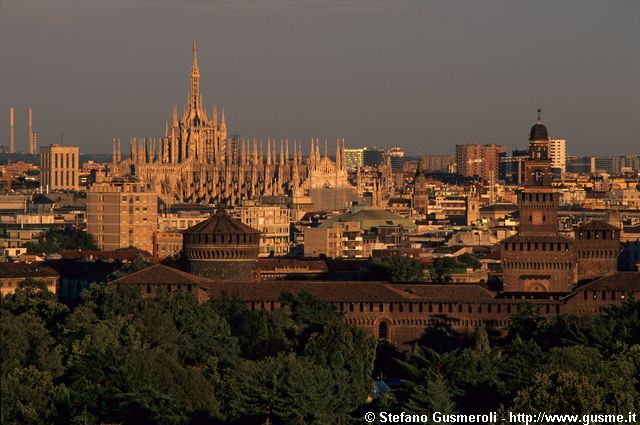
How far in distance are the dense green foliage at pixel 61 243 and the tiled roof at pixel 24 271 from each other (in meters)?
25.6

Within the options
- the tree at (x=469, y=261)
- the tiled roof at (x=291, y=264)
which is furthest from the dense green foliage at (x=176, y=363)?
the tree at (x=469, y=261)

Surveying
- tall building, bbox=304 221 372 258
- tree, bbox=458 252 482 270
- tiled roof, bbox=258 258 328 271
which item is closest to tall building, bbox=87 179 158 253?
tall building, bbox=304 221 372 258

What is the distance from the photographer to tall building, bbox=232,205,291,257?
17762cm

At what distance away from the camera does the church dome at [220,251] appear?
12225cm

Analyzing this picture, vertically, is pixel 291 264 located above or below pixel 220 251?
below

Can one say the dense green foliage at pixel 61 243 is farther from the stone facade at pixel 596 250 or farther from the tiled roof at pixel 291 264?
the stone facade at pixel 596 250

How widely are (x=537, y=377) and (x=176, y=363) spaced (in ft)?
47.3

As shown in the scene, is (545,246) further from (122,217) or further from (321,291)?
(122,217)

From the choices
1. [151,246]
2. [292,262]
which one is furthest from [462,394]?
[151,246]

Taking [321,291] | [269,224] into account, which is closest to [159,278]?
[321,291]

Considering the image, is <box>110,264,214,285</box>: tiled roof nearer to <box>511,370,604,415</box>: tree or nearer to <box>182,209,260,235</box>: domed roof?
<box>182,209,260,235</box>: domed roof

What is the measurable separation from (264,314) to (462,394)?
30.4 m

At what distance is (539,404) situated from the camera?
72625 mm

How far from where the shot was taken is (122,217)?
177m
